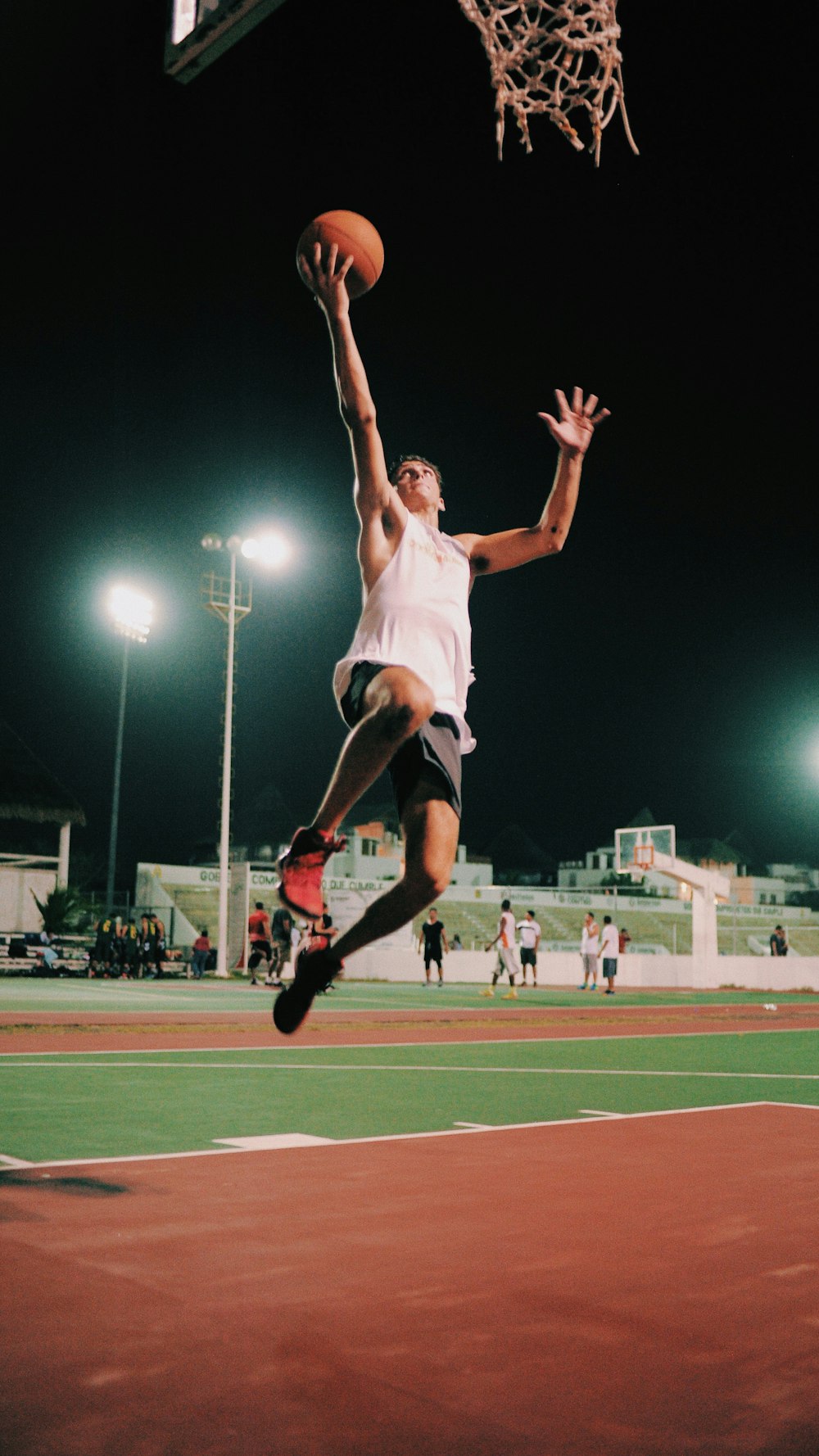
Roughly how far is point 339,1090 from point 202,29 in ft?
22.9

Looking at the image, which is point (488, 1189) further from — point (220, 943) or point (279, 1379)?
point (220, 943)

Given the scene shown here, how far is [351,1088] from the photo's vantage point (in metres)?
8.38

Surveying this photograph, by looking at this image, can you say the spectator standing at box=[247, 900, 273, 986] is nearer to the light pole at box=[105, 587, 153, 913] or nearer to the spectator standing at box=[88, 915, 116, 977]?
the spectator standing at box=[88, 915, 116, 977]

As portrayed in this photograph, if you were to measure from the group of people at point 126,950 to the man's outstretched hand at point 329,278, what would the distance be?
23389 millimetres

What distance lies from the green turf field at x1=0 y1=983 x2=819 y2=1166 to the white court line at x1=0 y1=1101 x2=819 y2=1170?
2.8 inches

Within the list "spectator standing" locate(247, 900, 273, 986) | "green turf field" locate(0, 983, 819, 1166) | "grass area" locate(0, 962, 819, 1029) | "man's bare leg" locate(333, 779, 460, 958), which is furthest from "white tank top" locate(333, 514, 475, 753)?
"spectator standing" locate(247, 900, 273, 986)

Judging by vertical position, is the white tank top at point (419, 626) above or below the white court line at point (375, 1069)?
above

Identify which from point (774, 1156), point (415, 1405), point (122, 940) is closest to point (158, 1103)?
point (774, 1156)

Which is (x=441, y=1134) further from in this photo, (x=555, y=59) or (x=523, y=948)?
(x=523, y=948)

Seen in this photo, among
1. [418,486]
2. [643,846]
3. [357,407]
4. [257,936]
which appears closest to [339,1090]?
[418,486]

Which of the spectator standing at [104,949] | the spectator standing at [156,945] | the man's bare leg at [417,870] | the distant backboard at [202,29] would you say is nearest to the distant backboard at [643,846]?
the spectator standing at [156,945]

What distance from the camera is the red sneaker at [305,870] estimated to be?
3.67 meters

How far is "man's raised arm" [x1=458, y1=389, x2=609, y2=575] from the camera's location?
14.8 feet

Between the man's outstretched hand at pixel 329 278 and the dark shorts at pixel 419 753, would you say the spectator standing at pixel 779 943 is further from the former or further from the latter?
the man's outstretched hand at pixel 329 278
